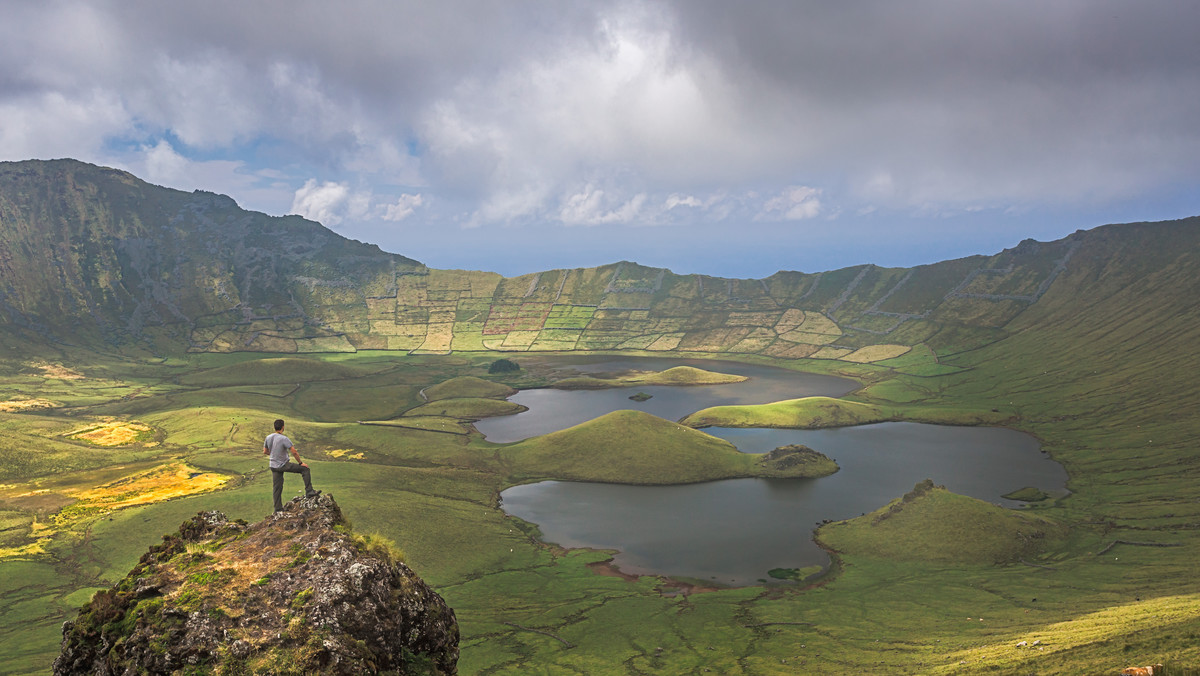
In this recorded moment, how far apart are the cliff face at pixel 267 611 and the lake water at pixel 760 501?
7157 centimetres

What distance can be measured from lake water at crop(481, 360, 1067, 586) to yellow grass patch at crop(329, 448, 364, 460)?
39736 millimetres

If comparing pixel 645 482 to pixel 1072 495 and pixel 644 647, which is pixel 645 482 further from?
pixel 1072 495

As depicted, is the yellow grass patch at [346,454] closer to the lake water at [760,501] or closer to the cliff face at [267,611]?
the lake water at [760,501]

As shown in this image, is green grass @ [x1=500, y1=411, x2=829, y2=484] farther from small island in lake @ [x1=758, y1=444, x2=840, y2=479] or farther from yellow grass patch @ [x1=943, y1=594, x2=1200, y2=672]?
yellow grass patch @ [x1=943, y1=594, x2=1200, y2=672]

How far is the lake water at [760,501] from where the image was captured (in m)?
101

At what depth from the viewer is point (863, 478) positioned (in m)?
140

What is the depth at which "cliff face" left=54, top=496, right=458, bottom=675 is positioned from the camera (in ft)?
78.5

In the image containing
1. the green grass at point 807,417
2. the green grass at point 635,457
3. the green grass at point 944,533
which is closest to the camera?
the green grass at point 944,533

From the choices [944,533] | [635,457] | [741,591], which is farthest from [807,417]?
A: [741,591]

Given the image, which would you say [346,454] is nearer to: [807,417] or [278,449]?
[807,417]

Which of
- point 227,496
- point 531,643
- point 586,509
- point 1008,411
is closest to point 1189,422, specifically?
point 1008,411

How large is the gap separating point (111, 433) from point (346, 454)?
61672mm

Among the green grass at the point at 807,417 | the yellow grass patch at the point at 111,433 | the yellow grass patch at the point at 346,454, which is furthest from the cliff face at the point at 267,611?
the green grass at the point at 807,417

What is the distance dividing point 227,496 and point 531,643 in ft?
231
